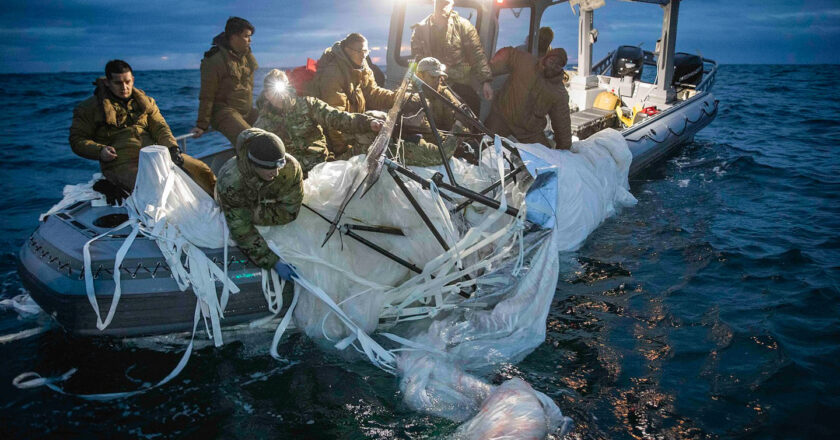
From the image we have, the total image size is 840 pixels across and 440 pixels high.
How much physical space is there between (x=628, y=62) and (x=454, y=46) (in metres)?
6.60

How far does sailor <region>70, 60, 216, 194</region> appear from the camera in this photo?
168 inches

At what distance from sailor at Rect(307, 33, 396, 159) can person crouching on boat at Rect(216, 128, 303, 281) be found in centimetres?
114

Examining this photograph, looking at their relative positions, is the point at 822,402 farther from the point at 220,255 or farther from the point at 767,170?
the point at 767,170

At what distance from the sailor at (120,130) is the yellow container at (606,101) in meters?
6.99

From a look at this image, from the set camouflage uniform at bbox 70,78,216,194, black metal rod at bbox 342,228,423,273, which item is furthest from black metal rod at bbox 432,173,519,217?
camouflage uniform at bbox 70,78,216,194

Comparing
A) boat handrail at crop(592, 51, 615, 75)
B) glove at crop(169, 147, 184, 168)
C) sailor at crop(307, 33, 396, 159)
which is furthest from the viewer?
boat handrail at crop(592, 51, 615, 75)

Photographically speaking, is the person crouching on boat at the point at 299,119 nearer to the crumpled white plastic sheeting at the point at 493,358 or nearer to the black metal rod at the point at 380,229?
the black metal rod at the point at 380,229

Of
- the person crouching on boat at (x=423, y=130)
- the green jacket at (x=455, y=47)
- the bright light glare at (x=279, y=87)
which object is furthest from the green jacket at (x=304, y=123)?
the green jacket at (x=455, y=47)

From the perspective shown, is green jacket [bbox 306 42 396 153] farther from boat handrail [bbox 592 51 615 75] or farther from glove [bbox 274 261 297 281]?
boat handrail [bbox 592 51 615 75]

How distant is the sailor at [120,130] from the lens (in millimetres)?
4273

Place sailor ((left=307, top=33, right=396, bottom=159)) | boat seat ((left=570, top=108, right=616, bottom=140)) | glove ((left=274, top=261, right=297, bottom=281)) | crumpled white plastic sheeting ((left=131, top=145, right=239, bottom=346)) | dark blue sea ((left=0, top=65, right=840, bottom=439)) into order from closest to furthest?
1. dark blue sea ((left=0, top=65, right=840, bottom=439))
2. crumpled white plastic sheeting ((left=131, top=145, right=239, bottom=346))
3. glove ((left=274, top=261, right=297, bottom=281))
4. sailor ((left=307, top=33, right=396, bottom=159))
5. boat seat ((left=570, top=108, right=616, bottom=140))

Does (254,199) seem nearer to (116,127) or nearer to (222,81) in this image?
(116,127)

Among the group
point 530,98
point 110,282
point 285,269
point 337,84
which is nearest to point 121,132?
point 110,282

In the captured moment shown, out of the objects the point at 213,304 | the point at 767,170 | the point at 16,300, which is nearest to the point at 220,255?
the point at 213,304
